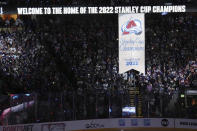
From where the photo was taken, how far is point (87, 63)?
16.1m

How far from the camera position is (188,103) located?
43.7ft

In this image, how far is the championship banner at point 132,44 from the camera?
36.8ft

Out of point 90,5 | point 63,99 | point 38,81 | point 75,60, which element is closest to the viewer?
point 90,5

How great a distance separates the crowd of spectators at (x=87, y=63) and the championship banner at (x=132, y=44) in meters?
2.59

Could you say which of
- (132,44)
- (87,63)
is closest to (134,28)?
(132,44)

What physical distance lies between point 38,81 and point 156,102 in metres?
5.21

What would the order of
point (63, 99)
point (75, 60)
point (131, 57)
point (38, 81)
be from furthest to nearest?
point (75, 60)
point (38, 81)
point (63, 99)
point (131, 57)

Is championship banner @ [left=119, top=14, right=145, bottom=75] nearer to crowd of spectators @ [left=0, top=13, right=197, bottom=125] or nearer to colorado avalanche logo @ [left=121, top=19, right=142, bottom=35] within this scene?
colorado avalanche logo @ [left=121, top=19, right=142, bottom=35]

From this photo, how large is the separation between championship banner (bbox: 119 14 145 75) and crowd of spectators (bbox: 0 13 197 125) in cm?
259

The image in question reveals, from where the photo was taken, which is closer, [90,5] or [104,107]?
[90,5]

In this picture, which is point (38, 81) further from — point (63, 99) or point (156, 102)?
point (156, 102)

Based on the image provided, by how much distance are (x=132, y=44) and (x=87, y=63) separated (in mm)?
5195

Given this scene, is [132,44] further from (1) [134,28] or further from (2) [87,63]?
(2) [87,63]

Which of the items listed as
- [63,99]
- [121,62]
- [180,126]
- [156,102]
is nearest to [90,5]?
[121,62]
